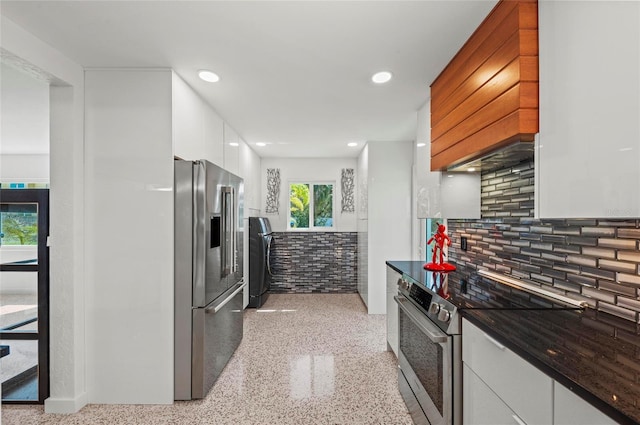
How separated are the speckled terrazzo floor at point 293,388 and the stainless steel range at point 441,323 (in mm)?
365

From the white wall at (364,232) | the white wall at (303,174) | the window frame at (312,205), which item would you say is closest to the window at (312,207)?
the window frame at (312,205)

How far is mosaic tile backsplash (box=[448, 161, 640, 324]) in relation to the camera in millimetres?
A: 1353

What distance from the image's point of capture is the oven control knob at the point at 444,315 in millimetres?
1563

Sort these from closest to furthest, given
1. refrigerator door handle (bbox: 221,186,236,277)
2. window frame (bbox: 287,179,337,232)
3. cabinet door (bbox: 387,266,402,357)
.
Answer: refrigerator door handle (bbox: 221,186,236,277)
cabinet door (bbox: 387,266,402,357)
window frame (bbox: 287,179,337,232)

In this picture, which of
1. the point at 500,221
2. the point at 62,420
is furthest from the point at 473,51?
the point at 62,420

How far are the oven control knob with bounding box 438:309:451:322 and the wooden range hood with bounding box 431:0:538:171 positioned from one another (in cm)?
86

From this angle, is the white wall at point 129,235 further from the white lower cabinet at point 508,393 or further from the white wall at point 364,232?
the white wall at point 364,232

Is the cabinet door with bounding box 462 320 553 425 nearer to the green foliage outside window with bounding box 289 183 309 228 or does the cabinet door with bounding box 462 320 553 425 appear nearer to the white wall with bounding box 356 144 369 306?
the white wall with bounding box 356 144 369 306

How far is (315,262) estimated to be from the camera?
5.68m

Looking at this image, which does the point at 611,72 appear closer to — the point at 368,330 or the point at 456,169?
the point at 456,169

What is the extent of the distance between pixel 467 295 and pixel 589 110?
1.02 metres

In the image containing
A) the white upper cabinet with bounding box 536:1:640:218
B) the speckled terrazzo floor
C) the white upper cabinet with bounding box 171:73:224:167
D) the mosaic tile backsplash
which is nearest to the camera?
the white upper cabinet with bounding box 536:1:640:218

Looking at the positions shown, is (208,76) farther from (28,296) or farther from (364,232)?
(364,232)

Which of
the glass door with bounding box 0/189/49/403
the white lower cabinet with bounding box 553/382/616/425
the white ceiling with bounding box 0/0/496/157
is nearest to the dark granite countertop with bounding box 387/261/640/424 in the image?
the white lower cabinet with bounding box 553/382/616/425
